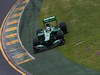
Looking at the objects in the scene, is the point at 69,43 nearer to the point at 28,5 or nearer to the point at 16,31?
the point at 16,31

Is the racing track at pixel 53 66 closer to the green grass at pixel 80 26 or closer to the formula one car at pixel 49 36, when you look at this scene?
the green grass at pixel 80 26

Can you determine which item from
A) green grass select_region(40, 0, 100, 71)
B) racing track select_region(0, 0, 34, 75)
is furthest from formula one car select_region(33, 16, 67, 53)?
racing track select_region(0, 0, 34, 75)

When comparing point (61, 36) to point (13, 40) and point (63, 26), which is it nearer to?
point (63, 26)

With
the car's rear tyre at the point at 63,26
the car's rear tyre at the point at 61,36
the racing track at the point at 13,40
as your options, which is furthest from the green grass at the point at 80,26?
the racing track at the point at 13,40

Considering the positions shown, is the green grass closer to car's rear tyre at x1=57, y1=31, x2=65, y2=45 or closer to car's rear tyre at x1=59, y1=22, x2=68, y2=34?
car's rear tyre at x1=57, y1=31, x2=65, y2=45

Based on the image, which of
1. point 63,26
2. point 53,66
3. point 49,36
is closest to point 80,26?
point 63,26

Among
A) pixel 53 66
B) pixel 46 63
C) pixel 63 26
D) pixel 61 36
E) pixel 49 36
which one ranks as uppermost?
pixel 63 26
